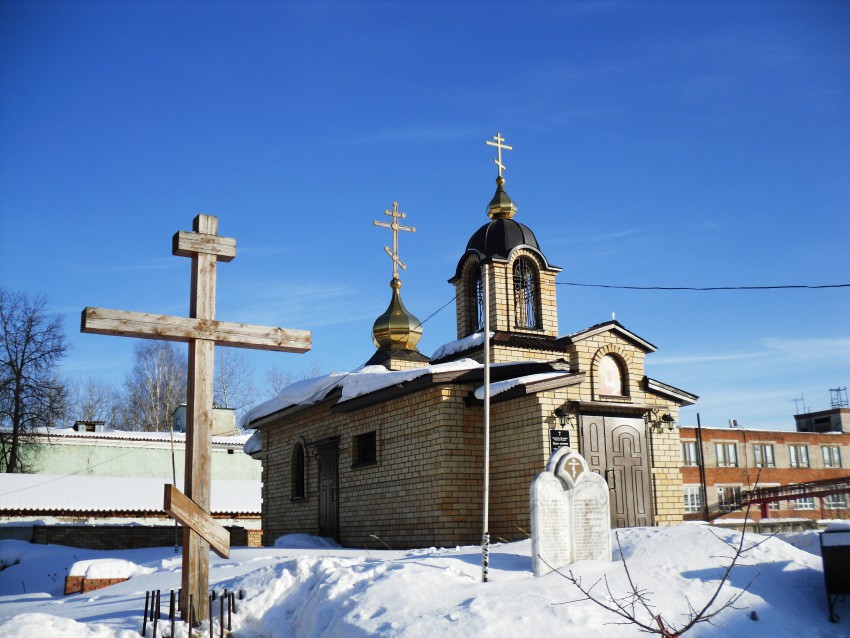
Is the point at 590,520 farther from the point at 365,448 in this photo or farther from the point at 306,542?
the point at 306,542

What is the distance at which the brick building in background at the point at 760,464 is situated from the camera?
147 ft

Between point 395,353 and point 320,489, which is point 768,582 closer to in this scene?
point 320,489

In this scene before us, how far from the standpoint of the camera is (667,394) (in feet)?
50.7

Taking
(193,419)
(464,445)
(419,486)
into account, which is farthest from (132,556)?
(193,419)

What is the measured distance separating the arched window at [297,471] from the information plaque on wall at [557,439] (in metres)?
8.37

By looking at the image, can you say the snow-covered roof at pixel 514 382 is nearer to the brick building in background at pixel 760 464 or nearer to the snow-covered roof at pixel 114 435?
the snow-covered roof at pixel 114 435

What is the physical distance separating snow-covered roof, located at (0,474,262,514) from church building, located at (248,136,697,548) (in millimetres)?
13008

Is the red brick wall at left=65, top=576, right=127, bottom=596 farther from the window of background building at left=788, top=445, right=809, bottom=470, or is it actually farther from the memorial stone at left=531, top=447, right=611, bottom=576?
the window of background building at left=788, top=445, right=809, bottom=470

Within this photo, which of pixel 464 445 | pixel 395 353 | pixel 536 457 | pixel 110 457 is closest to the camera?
pixel 536 457

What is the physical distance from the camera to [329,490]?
1775cm

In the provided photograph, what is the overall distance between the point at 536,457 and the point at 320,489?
6.55m

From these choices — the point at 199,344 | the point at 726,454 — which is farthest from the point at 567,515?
the point at 726,454

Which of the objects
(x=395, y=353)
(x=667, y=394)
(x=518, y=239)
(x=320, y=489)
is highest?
(x=518, y=239)

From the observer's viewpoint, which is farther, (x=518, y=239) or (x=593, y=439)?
(x=518, y=239)
